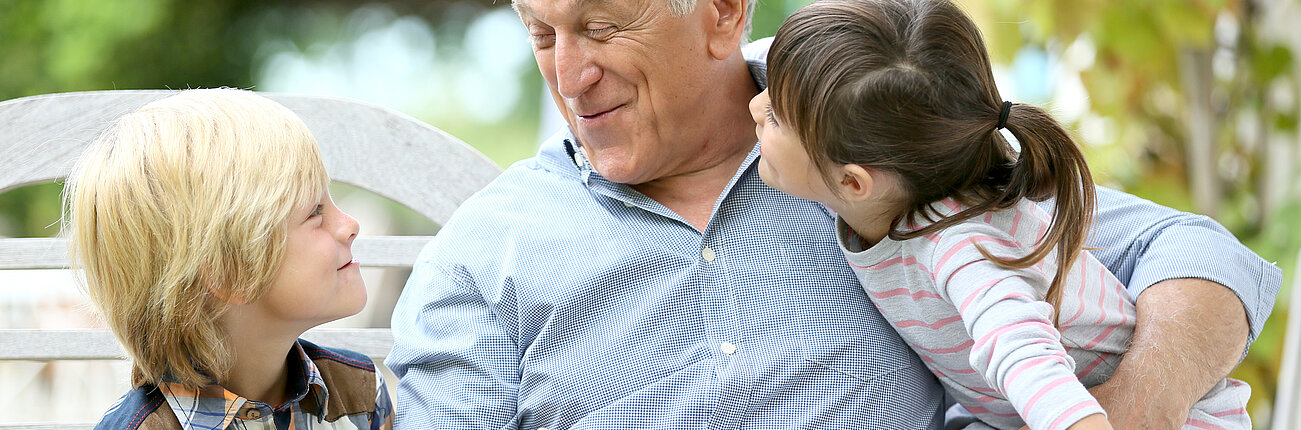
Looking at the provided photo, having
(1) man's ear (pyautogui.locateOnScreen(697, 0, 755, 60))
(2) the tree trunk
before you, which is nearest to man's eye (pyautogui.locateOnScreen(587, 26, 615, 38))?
(1) man's ear (pyautogui.locateOnScreen(697, 0, 755, 60))

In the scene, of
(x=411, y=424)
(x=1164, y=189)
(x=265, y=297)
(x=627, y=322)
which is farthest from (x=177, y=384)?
(x=1164, y=189)

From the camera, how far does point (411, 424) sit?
4.86ft

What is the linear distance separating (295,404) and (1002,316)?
918 millimetres

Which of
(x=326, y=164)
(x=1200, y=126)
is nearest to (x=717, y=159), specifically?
(x=326, y=164)

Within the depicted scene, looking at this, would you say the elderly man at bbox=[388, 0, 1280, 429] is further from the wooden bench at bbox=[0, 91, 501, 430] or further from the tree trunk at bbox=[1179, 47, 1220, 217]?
the tree trunk at bbox=[1179, 47, 1220, 217]

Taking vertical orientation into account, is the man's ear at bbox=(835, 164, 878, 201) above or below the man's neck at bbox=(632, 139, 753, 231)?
above

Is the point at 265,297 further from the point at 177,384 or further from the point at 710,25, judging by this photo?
the point at 710,25

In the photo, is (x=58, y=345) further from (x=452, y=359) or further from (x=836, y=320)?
(x=836, y=320)

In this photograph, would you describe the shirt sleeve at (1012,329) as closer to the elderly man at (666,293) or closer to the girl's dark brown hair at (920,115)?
the girl's dark brown hair at (920,115)

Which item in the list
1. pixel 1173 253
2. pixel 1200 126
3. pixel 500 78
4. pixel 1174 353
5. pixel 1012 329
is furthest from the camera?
pixel 500 78

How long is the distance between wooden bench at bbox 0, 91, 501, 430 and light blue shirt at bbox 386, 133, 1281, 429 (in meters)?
0.17

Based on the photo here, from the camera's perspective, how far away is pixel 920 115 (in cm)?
124

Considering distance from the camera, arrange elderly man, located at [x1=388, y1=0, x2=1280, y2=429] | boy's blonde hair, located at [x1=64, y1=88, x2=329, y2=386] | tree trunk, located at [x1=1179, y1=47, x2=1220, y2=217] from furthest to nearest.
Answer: tree trunk, located at [x1=1179, y1=47, x2=1220, y2=217], elderly man, located at [x1=388, y1=0, x2=1280, y2=429], boy's blonde hair, located at [x1=64, y1=88, x2=329, y2=386]

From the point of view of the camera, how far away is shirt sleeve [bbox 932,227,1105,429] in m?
1.07
